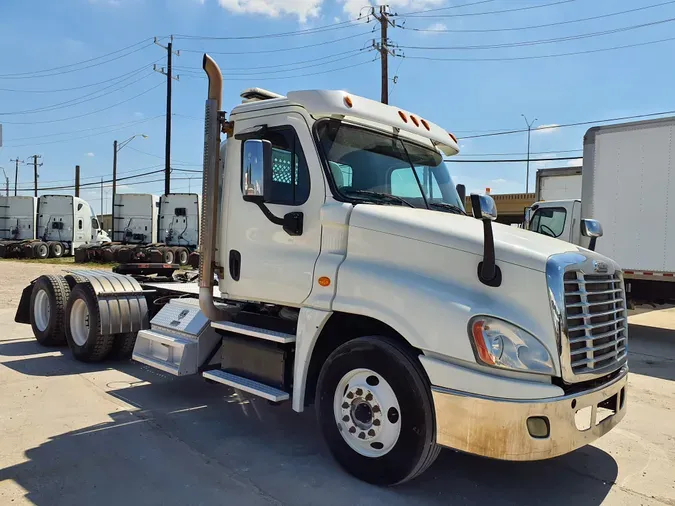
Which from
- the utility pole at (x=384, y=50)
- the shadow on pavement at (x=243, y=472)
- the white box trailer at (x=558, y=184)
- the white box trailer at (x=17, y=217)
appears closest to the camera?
the shadow on pavement at (x=243, y=472)

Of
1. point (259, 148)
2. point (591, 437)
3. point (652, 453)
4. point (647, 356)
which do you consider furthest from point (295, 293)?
point (647, 356)

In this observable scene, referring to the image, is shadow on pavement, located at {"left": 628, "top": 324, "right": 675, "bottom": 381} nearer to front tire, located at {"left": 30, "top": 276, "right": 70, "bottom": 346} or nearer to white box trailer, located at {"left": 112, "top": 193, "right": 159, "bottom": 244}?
front tire, located at {"left": 30, "top": 276, "right": 70, "bottom": 346}

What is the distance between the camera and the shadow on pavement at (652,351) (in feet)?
26.3

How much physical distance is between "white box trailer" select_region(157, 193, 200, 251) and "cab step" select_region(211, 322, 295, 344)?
24.7 m

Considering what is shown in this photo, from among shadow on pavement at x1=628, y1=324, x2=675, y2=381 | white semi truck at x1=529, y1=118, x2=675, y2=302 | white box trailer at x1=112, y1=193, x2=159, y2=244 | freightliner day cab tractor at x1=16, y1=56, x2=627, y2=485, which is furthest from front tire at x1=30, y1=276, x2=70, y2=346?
white box trailer at x1=112, y1=193, x2=159, y2=244

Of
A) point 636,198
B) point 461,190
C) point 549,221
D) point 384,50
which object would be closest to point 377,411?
point 461,190

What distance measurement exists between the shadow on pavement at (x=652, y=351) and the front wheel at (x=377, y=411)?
222 inches

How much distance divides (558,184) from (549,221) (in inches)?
121

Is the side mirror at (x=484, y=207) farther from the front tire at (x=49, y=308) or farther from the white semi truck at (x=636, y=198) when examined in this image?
the white semi truck at (x=636, y=198)

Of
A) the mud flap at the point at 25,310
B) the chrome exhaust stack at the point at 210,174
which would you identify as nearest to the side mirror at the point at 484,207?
the chrome exhaust stack at the point at 210,174

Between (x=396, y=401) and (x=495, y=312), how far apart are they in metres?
0.89

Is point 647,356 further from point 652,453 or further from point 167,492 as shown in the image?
point 167,492

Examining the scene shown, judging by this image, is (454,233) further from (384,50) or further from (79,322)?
(384,50)

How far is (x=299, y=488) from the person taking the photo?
3777 mm
